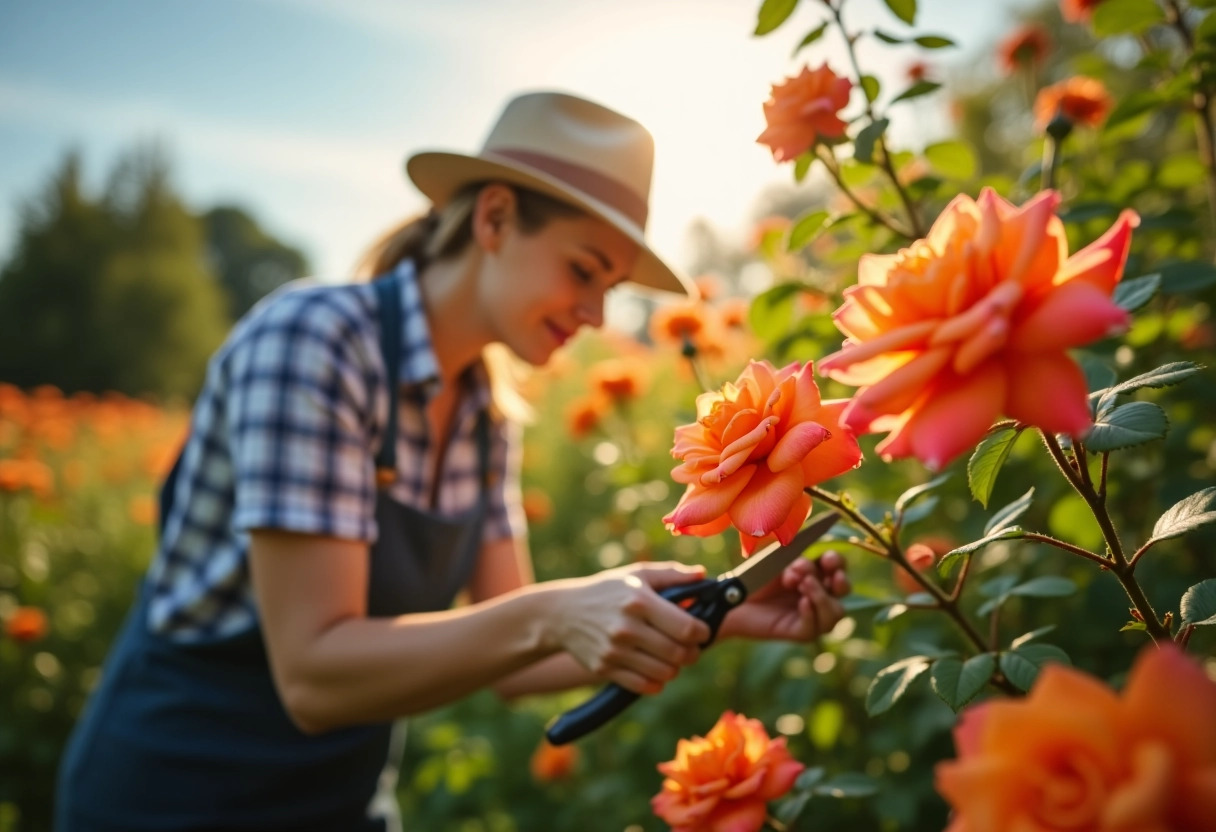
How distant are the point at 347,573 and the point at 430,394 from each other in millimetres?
374

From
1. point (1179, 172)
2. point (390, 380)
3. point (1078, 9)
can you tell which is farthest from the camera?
point (1078, 9)

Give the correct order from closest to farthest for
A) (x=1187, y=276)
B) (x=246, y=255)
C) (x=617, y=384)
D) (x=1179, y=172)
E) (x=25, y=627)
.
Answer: (x=1187, y=276) < (x=1179, y=172) < (x=617, y=384) < (x=25, y=627) < (x=246, y=255)

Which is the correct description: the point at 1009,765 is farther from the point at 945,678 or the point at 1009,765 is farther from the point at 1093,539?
the point at 1093,539

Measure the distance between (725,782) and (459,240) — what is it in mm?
1127

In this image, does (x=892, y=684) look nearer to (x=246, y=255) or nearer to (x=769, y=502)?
(x=769, y=502)

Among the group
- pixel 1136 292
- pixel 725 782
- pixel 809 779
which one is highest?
pixel 1136 292

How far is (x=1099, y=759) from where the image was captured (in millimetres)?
296

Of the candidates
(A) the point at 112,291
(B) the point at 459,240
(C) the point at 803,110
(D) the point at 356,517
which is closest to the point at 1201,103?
(C) the point at 803,110

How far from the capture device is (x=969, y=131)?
19.2 ft

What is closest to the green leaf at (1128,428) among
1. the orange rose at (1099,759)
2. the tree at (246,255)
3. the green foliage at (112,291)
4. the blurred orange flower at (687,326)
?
the orange rose at (1099,759)

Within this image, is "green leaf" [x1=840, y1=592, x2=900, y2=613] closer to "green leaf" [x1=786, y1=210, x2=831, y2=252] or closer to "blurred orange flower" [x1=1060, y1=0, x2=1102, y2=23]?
"green leaf" [x1=786, y1=210, x2=831, y2=252]

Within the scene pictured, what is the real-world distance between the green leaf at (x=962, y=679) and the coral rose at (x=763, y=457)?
22 cm

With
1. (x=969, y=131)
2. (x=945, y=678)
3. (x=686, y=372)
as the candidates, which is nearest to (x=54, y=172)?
(x=969, y=131)

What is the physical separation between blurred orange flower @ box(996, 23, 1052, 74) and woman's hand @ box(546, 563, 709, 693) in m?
1.72
